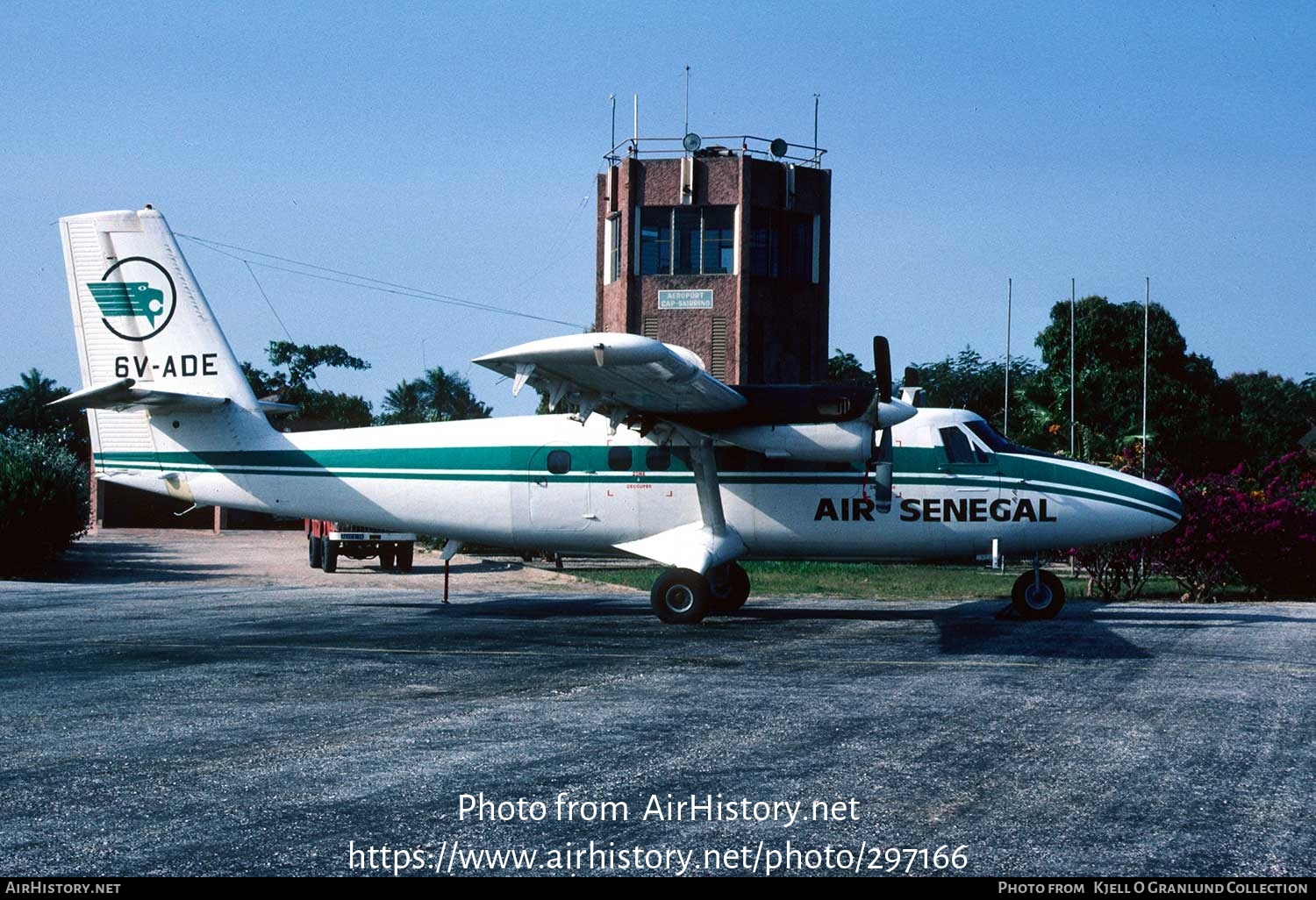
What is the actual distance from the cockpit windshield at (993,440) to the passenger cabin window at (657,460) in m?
4.82

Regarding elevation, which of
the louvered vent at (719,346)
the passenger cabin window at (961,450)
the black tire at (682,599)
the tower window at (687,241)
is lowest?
the black tire at (682,599)

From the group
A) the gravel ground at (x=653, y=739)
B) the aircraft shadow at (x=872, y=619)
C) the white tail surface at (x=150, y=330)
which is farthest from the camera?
the white tail surface at (x=150, y=330)

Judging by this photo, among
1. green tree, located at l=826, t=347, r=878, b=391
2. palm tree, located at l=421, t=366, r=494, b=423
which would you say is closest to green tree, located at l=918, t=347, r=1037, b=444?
green tree, located at l=826, t=347, r=878, b=391

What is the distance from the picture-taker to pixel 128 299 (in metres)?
19.9

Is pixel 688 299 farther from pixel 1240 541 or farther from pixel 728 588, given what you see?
pixel 728 588

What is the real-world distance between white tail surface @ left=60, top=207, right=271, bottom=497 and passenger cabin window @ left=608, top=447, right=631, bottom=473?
5.73m

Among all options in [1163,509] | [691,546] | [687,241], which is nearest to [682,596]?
[691,546]

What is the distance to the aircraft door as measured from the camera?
770 inches

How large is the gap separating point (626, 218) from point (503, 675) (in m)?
37.2

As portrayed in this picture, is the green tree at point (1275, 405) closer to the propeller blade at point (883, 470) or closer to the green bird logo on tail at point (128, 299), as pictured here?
the propeller blade at point (883, 470)

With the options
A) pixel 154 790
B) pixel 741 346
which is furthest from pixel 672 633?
pixel 741 346

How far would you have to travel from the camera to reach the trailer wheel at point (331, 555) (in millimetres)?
32666

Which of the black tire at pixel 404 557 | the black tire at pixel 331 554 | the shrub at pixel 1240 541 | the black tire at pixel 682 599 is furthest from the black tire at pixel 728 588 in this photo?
the black tire at pixel 404 557
